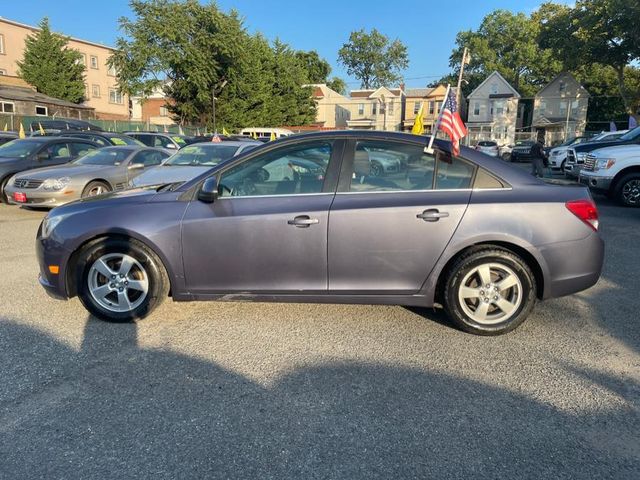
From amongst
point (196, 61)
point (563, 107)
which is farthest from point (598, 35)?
point (196, 61)

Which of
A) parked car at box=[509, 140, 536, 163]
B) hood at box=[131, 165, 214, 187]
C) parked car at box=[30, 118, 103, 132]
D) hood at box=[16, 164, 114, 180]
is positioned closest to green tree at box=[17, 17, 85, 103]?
parked car at box=[30, 118, 103, 132]

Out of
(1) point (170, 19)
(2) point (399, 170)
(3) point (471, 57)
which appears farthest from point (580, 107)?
(2) point (399, 170)

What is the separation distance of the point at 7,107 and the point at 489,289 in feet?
140

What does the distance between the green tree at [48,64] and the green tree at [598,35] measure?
46411 millimetres

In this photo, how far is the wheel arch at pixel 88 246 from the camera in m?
3.92

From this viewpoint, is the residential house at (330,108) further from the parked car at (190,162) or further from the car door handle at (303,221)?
the car door handle at (303,221)

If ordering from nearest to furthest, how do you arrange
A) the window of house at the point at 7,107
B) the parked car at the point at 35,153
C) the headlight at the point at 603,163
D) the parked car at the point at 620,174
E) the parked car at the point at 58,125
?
the parked car at the point at 35,153
the parked car at the point at 620,174
the headlight at the point at 603,163
the parked car at the point at 58,125
the window of house at the point at 7,107

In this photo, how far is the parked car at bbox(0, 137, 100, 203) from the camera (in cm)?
1025

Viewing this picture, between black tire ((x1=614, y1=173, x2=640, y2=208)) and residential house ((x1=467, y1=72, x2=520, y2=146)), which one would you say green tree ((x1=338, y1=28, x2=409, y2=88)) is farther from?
black tire ((x1=614, y1=173, x2=640, y2=208))

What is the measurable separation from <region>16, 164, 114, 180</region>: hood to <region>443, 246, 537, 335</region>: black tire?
807 centimetres

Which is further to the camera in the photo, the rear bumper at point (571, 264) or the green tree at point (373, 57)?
the green tree at point (373, 57)

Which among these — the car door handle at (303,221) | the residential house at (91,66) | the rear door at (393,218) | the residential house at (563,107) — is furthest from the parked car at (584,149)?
the residential house at (563,107)

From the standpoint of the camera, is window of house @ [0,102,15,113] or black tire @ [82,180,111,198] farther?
window of house @ [0,102,15,113]

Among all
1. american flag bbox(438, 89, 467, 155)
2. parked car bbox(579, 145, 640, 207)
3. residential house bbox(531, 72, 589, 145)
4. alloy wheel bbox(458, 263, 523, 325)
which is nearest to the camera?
alloy wheel bbox(458, 263, 523, 325)
